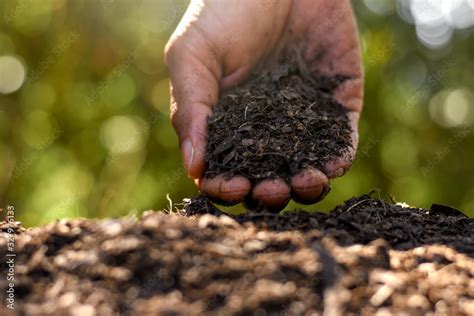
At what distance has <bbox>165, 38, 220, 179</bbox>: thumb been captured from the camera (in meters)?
3.20

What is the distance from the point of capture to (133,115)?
12.1 metres

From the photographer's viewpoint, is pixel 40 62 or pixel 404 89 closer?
pixel 40 62

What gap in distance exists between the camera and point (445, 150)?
13891 millimetres

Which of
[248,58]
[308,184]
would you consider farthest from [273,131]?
[248,58]

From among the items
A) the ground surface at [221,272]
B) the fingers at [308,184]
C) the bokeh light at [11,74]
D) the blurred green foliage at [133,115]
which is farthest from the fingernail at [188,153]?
the bokeh light at [11,74]

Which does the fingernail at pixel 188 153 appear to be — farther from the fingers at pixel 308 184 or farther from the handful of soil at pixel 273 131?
the fingers at pixel 308 184

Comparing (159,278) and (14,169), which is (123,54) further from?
(159,278)

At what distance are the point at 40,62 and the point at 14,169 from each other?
1.87 m

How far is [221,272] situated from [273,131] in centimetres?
149

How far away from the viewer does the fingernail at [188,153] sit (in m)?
3.17

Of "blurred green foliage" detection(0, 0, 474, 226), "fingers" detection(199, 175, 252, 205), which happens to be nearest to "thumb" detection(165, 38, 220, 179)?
"fingers" detection(199, 175, 252, 205)

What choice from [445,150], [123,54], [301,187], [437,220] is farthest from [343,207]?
[445,150]

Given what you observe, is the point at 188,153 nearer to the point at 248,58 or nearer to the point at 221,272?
the point at 248,58

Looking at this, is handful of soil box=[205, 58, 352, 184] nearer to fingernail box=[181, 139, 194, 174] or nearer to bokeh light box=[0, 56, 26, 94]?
fingernail box=[181, 139, 194, 174]
